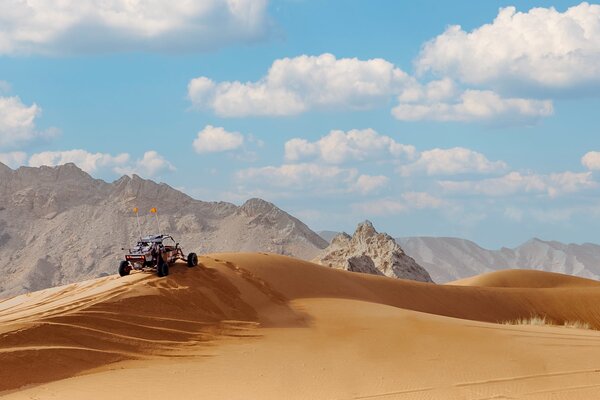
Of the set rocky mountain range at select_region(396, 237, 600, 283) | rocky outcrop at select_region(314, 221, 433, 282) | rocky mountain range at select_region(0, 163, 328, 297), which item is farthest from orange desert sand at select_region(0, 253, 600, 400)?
rocky mountain range at select_region(396, 237, 600, 283)

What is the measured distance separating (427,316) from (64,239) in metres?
54.9

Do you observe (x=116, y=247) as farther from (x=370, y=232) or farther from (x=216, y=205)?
(x=370, y=232)

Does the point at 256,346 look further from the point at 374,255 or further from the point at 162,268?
the point at 374,255

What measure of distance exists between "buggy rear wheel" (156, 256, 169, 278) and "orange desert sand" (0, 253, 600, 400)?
1.02 ft

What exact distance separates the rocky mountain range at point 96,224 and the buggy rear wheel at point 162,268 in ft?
143

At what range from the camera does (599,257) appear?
183 metres

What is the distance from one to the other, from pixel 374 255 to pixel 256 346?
77.1ft

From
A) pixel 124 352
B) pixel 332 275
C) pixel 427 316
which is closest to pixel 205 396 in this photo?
pixel 124 352

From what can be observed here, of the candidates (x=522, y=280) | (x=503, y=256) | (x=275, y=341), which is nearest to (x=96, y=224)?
(x=522, y=280)

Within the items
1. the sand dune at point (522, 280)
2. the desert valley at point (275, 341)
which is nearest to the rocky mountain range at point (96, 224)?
the sand dune at point (522, 280)

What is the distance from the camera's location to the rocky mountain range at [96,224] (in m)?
67.2

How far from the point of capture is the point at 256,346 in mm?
17797

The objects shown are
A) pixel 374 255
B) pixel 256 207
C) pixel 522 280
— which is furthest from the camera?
pixel 256 207

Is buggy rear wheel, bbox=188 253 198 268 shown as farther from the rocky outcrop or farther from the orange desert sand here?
the rocky outcrop
